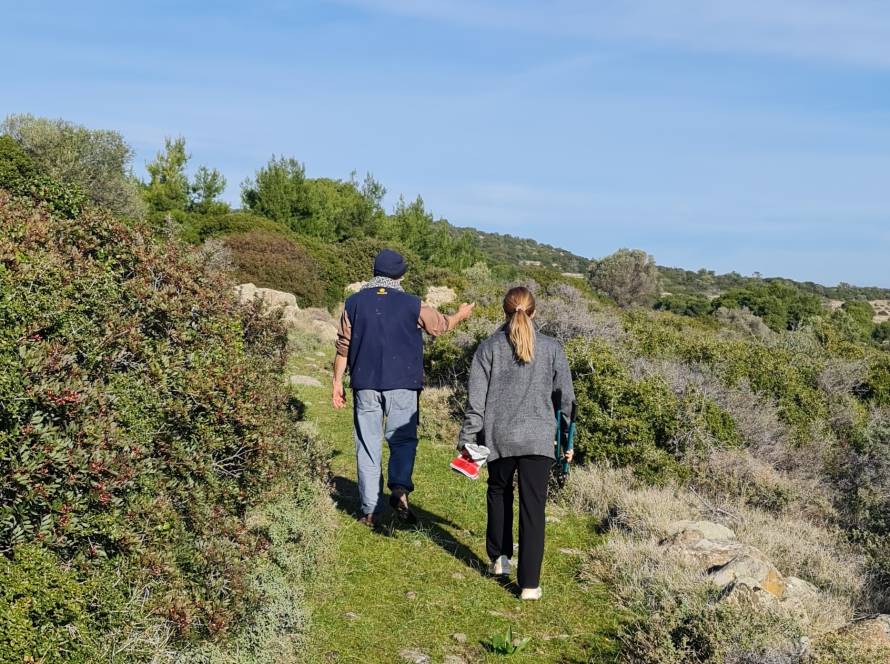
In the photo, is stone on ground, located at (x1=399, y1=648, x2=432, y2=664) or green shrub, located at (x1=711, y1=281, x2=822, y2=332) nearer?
stone on ground, located at (x1=399, y1=648, x2=432, y2=664)

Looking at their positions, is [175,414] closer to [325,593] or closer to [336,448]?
[325,593]

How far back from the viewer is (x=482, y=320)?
13.0 m

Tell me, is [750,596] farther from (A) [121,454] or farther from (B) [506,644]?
(A) [121,454]

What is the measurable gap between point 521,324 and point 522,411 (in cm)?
56

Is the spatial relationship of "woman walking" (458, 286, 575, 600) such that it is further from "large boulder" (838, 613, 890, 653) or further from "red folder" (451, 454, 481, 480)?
"large boulder" (838, 613, 890, 653)

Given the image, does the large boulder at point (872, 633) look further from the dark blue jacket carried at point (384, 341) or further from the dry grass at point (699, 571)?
the dark blue jacket carried at point (384, 341)

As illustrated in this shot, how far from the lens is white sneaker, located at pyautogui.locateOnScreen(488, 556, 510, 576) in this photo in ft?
17.8

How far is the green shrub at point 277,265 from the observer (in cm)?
2766

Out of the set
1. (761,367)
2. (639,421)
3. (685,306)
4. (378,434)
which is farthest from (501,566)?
(685,306)

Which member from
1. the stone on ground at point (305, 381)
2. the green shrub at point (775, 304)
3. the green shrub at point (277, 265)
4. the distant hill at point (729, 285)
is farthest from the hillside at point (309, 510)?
the distant hill at point (729, 285)

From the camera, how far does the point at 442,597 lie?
202 inches

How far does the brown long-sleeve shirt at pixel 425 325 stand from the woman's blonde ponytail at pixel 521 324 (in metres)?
1.13

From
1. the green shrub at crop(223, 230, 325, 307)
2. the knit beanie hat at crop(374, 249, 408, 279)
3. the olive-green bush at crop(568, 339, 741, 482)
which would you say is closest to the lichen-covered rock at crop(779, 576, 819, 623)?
the olive-green bush at crop(568, 339, 741, 482)

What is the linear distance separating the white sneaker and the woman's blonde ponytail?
144 centimetres
